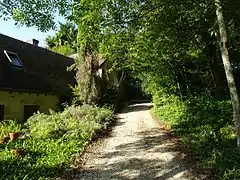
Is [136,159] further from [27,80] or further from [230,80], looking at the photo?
[27,80]

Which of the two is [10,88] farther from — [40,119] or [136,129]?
[136,129]

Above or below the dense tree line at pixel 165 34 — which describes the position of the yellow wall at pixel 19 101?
below

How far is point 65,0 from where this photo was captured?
1007 centimetres

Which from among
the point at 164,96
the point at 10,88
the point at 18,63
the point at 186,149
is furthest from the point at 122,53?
the point at 186,149

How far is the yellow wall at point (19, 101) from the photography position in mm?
19781

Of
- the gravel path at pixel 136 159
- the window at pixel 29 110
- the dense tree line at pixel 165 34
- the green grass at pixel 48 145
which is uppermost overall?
the dense tree line at pixel 165 34

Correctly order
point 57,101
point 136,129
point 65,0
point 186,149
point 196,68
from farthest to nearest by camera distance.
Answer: point 57,101
point 196,68
point 136,129
point 186,149
point 65,0

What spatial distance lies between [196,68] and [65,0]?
14.2 m

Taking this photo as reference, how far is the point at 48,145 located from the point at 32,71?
12989 mm

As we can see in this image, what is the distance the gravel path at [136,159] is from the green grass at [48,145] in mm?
787

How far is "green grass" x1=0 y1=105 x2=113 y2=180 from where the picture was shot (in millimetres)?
9109

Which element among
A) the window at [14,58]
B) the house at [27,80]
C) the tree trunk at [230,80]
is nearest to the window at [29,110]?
the house at [27,80]

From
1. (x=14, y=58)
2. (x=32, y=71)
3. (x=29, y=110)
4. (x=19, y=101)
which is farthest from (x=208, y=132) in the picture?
(x=14, y=58)

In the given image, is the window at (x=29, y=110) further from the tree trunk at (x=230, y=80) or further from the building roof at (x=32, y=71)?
the tree trunk at (x=230, y=80)
